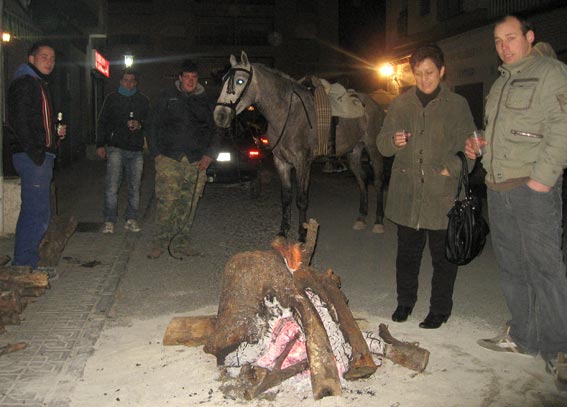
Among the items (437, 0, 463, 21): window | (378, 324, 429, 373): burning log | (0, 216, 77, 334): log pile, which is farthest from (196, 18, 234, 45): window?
(378, 324, 429, 373): burning log

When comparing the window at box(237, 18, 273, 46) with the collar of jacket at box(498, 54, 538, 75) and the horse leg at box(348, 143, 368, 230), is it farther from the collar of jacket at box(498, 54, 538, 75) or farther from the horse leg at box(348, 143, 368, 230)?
the collar of jacket at box(498, 54, 538, 75)

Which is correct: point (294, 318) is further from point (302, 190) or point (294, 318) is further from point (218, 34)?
point (218, 34)

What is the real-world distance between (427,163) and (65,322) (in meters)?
3.34

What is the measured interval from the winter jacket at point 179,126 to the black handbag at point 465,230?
3494mm

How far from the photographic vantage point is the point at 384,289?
5.84 m

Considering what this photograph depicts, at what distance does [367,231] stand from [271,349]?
5.37 metres

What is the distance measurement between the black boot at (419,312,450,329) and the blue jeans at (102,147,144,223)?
5109mm

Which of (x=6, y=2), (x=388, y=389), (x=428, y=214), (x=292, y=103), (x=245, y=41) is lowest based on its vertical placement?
(x=388, y=389)

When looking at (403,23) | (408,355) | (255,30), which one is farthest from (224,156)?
(255,30)

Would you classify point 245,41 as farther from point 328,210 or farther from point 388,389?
point 388,389

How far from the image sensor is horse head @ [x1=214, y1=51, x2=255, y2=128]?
6809 millimetres

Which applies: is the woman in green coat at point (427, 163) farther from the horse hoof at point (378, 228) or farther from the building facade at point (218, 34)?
the building facade at point (218, 34)

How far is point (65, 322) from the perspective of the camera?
4.78 metres

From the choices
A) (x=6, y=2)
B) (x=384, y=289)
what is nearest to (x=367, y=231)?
(x=384, y=289)
